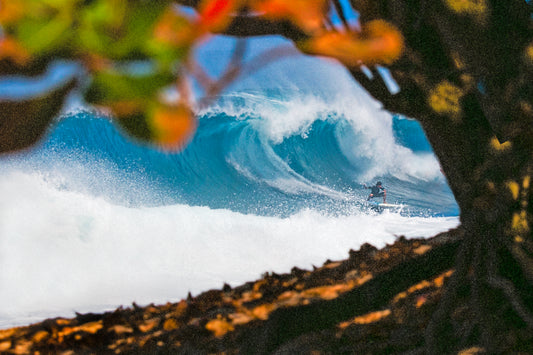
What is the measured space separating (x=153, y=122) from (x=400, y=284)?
0.86 metres

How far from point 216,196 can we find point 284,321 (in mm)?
505

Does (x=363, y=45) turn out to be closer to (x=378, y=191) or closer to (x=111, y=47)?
(x=378, y=191)

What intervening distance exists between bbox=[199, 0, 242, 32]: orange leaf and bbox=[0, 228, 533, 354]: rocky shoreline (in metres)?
0.79

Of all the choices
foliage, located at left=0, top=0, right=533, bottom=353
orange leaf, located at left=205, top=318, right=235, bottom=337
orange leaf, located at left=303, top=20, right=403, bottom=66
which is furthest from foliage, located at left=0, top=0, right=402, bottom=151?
orange leaf, located at left=205, top=318, right=235, bottom=337

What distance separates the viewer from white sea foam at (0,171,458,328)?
3.86 feet

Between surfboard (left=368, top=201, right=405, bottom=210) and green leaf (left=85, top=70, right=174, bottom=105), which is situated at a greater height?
green leaf (left=85, top=70, right=174, bottom=105)

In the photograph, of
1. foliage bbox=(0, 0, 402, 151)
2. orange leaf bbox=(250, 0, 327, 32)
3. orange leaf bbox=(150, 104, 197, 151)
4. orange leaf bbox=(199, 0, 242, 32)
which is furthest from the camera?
orange leaf bbox=(250, 0, 327, 32)

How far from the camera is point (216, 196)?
142 centimetres

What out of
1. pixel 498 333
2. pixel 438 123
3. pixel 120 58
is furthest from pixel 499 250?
pixel 120 58

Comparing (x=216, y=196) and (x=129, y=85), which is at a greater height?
(x=129, y=85)

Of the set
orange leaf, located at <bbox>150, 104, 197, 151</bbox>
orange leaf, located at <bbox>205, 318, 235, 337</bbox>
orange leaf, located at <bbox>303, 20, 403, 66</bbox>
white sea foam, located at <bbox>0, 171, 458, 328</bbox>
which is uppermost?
orange leaf, located at <bbox>303, 20, 403, 66</bbox>

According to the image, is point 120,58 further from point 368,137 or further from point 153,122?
point 368,137

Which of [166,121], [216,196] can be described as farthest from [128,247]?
[166,121]

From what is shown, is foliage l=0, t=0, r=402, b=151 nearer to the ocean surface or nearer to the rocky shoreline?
the ocean surface
